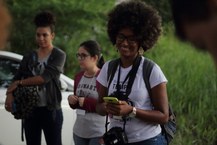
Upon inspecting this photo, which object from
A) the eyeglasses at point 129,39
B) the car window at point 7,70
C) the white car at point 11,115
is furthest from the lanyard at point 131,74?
the car window at point 7,70

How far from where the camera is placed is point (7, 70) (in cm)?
765

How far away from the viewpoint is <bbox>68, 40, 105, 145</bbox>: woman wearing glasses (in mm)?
5094

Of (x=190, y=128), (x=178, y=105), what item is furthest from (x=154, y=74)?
(x=178, y=105)

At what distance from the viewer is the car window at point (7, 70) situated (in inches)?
300

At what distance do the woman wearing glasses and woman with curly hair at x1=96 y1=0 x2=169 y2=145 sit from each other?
775 mm

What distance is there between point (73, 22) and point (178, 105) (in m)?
2.49

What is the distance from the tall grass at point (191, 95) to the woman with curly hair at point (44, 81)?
9.09ft

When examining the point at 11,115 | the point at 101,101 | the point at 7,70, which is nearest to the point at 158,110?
the point at 101,101

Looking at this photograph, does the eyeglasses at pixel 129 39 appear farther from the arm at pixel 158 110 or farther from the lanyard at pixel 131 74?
the arm at pixel 158 110

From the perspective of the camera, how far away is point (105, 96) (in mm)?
4340

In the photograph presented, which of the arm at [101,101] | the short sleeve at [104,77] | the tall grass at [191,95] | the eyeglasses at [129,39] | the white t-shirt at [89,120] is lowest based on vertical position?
the tall grass at [191,95]

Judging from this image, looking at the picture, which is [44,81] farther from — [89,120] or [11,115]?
[11,115]

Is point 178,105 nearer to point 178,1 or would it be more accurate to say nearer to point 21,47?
point 21,47

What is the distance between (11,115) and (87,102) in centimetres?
255
